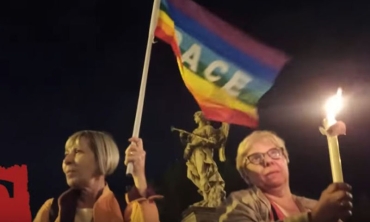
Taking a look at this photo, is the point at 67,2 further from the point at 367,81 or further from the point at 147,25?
the point at 367,81

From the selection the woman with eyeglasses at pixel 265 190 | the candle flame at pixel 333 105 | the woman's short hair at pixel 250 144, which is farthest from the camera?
the woman's short hair at pixel 250 144

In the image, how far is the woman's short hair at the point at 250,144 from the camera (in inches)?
88.0

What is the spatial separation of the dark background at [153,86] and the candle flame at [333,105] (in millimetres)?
77

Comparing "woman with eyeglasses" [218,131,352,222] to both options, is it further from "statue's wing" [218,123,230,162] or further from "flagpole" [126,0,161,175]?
"flagpole" [126,0,161,175]

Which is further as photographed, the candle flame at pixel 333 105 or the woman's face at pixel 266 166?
the woman's face at pixel 266 166

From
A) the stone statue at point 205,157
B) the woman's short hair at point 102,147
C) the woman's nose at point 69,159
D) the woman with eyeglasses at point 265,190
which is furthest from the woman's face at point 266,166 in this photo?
the woman's nose at point 69,159

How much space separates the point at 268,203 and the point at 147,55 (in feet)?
2.30

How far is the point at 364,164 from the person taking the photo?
2264 mm

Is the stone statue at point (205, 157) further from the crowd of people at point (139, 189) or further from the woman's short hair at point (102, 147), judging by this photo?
the woman's short hair at point (102, 147)

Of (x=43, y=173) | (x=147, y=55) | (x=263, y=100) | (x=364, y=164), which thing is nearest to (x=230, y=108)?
(x=263, y=100)

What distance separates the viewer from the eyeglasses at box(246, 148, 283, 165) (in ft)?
7.23

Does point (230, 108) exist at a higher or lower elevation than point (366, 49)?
lower

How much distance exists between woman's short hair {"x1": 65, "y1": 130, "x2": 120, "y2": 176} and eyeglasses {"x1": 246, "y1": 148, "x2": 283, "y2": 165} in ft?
1.57

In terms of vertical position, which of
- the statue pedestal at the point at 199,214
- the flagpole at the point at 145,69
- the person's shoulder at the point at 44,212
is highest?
the flagpole at the point at 145,69
